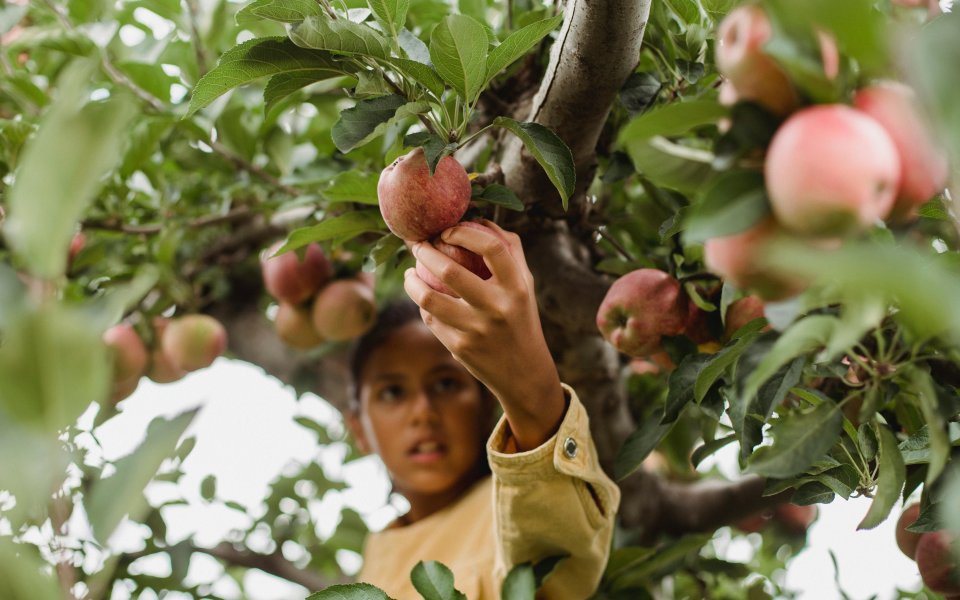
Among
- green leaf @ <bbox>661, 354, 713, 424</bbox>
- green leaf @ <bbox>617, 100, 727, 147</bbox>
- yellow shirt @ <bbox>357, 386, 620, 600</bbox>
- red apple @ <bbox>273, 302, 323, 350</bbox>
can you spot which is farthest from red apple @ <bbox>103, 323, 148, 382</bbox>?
green leaf @ <bbox>617, 100, 727, 147</bbox>

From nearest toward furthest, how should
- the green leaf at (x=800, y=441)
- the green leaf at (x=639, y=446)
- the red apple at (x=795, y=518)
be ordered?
the green leaf at (x=800, y=441) < the green leaf at (x=639, y=446) < the red apple at (x=795, y=518)

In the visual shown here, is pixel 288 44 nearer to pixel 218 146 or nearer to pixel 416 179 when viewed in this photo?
pixel 416 179

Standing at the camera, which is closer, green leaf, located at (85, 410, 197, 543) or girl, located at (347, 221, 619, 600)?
green leaf, located at (85, 410, 197, 543)

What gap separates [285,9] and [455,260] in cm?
25

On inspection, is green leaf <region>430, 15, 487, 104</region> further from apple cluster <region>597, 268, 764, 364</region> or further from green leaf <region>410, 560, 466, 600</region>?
green leaf <region>410, 560, 466, 600</region>

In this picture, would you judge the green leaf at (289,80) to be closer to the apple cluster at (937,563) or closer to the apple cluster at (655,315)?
the apple cluster at (655,315)

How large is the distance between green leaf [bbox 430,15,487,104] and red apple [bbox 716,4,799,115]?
0.85ft

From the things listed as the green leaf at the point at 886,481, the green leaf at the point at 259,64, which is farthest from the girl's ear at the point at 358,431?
the green leaf at the point at 886,481

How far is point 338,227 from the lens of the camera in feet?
2.80

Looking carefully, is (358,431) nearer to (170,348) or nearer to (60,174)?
(170,348)

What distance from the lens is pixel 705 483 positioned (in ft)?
4.82

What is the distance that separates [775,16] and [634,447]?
546 mm

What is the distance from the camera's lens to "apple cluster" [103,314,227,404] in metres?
1.37

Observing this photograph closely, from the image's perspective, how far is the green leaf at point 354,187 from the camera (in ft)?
2.75
